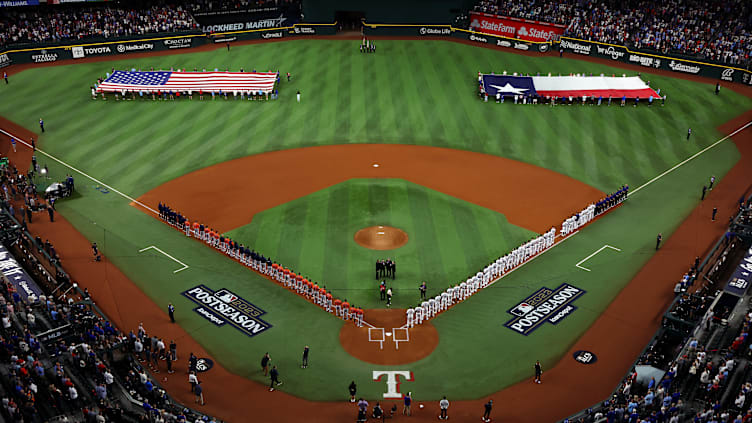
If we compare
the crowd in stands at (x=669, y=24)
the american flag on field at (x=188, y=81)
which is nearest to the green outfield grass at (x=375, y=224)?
the american flag on field at (x=188, y=81)

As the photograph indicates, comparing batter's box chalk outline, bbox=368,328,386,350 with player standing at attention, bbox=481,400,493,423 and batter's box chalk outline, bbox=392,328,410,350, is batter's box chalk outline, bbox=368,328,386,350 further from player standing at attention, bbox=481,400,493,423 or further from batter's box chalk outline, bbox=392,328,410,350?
player standing at attention, bbox=481,400,493,423

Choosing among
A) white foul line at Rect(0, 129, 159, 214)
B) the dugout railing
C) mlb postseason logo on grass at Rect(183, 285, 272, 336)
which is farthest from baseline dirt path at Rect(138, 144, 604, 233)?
the dugout railing

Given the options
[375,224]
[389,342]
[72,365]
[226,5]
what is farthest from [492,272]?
[226,5]

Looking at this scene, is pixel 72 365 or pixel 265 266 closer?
pixel 72 365

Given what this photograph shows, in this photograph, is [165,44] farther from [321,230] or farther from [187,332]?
[187,332]

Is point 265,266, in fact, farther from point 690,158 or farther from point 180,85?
point 690,158

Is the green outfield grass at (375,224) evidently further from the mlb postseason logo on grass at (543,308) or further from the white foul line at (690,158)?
the white foul line at (690,158)

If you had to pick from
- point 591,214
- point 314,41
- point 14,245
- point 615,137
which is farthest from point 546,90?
point 14,245
